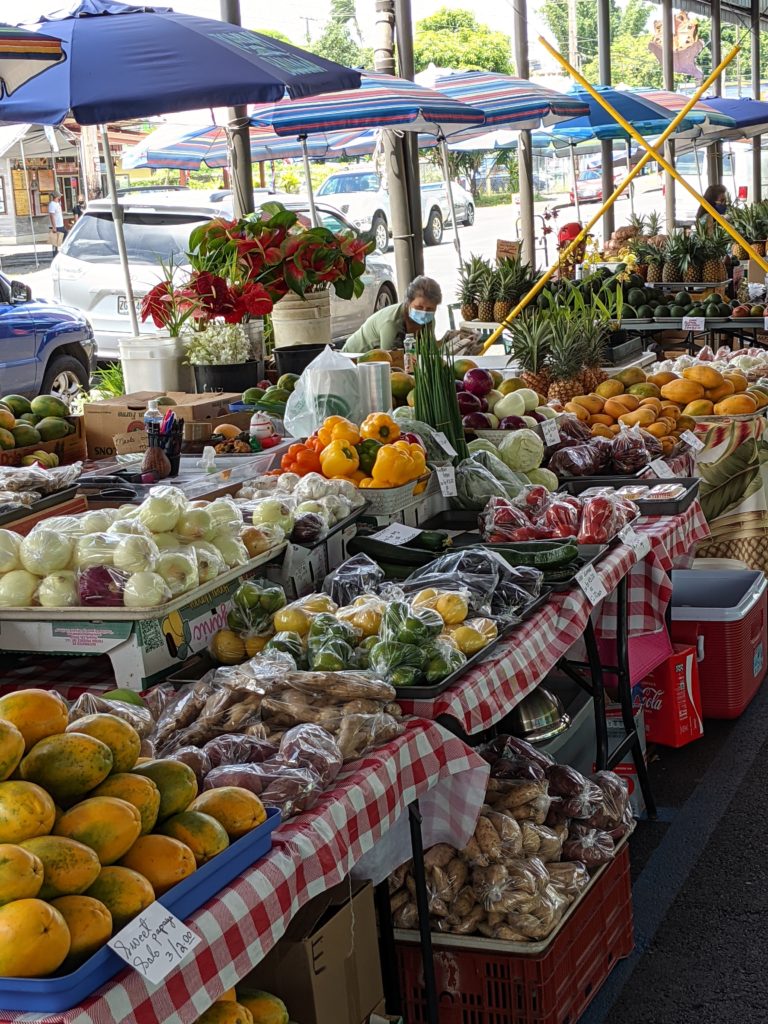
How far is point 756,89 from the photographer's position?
2803 centimetres

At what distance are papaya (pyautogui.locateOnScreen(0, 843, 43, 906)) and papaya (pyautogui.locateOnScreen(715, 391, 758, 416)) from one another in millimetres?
4471

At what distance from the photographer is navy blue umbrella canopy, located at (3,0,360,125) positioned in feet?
17.5

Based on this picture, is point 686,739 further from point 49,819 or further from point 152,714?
point 49,819

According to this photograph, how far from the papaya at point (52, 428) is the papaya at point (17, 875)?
2.59 meters

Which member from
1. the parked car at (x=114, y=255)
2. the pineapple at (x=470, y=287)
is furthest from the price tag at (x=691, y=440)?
the parked car at (x=114, y=255)

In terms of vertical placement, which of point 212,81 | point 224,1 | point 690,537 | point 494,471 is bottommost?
point 690,537

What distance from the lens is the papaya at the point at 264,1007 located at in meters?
1.91

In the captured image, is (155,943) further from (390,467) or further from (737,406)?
(737,406)

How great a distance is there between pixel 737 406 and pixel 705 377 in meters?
0.28

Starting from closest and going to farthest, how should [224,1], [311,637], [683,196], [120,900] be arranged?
1. [120,900]
2. [311,637]
3. [224,1]
4. [683,196]

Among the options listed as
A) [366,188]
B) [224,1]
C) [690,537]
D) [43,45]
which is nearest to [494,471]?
[690,537]

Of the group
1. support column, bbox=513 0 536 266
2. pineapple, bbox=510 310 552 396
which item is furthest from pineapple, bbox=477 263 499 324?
support column, bbox=513 0 536 266

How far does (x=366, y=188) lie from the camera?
2239 centimetres

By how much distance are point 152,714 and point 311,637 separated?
0.38m
